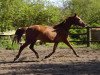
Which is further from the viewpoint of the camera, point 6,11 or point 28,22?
point 28,22

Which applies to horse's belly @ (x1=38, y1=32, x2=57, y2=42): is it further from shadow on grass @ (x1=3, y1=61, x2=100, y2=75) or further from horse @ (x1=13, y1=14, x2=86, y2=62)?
shadow on grass @ (x1=3, y1=61, x2=100, y2=75)

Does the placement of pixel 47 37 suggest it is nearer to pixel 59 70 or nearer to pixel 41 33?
pixel 41 33

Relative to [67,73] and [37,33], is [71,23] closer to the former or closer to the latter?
[37,33]

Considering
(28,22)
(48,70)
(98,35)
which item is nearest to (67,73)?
(48,70)

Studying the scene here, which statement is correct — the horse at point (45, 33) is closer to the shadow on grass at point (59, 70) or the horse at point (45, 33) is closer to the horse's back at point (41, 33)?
the horse's back at point (41, 33)

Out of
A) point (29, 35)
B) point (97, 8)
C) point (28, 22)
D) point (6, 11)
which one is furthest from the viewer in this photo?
point (97, 8)

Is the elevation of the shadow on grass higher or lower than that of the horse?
lower

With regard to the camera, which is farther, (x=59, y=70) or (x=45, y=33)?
(x=45, y=33)

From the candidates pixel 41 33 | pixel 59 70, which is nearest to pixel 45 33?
pixel 41 33

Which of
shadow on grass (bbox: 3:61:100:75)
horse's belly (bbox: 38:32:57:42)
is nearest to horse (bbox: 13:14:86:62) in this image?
horse's belly (bbox: 38:32:57:42)

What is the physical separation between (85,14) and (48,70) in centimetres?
4087

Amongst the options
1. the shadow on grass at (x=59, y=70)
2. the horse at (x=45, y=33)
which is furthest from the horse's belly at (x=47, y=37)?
the shadow on grass at (x=59, y=70)

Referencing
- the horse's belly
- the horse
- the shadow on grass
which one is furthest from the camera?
the horse's belly

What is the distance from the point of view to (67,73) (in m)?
9.86
